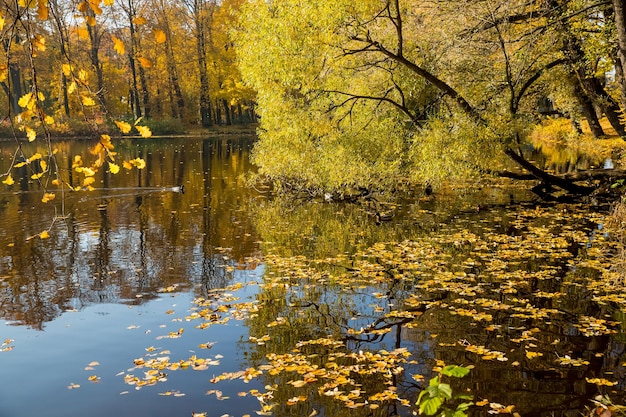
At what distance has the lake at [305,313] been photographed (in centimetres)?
617

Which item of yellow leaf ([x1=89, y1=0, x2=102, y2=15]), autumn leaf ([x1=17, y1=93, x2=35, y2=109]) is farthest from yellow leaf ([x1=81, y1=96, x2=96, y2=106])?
yellow leaf ([x1=89, y1=0, x2=102, y2=15])

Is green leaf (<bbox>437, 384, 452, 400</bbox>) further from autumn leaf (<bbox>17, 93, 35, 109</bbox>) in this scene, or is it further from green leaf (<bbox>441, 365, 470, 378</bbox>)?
autumn leaf (<bbox>17, 93, 35, 109</bbox>)

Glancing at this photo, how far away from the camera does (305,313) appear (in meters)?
8.52

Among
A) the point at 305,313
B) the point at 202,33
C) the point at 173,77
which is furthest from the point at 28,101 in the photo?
the point at 173,77

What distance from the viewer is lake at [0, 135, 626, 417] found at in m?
6.17

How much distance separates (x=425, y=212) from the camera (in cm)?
1662

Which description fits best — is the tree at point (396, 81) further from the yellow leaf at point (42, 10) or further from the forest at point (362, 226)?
the yellow leaf at point (42, 10)

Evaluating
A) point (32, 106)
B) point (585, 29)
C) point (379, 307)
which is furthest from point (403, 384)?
point (585, 29)

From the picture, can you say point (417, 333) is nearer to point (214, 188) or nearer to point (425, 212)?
point (425, 212)

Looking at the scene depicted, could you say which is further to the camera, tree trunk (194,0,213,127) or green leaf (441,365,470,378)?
tree trunk (194,0,213,127)

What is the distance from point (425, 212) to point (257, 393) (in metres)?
11.3

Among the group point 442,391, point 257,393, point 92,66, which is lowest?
point 257,393

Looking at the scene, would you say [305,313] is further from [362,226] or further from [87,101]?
[362,226]

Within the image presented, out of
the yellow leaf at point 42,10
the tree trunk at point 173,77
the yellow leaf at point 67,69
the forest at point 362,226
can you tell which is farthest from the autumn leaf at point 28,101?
the tree trunk at point 173,77
